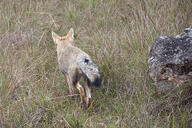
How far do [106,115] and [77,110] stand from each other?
459mm

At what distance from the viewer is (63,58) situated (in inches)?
A: 222

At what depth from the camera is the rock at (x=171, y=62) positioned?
4.64 metres

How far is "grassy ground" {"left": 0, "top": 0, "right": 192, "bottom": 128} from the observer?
4.59 meters

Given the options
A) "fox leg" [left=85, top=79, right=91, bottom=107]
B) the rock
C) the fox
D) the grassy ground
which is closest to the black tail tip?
the fox

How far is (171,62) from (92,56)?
1.66 metres

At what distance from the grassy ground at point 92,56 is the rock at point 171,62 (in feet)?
0.67

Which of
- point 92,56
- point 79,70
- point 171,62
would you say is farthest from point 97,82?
point 92,56

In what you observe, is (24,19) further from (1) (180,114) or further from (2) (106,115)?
(1) (180,114)

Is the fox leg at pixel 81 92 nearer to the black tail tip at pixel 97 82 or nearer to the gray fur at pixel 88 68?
the gray fur at pixel 88 68

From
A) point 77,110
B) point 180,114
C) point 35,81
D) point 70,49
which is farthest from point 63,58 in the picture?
point 180,114

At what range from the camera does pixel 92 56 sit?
5.97m

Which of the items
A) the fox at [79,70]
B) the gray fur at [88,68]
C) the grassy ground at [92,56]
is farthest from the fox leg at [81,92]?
the gray fur at [88,68]

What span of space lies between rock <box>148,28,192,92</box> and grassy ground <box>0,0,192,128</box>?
8.1 inches

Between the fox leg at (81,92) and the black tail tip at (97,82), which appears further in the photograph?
the fox leg at (81,92)
